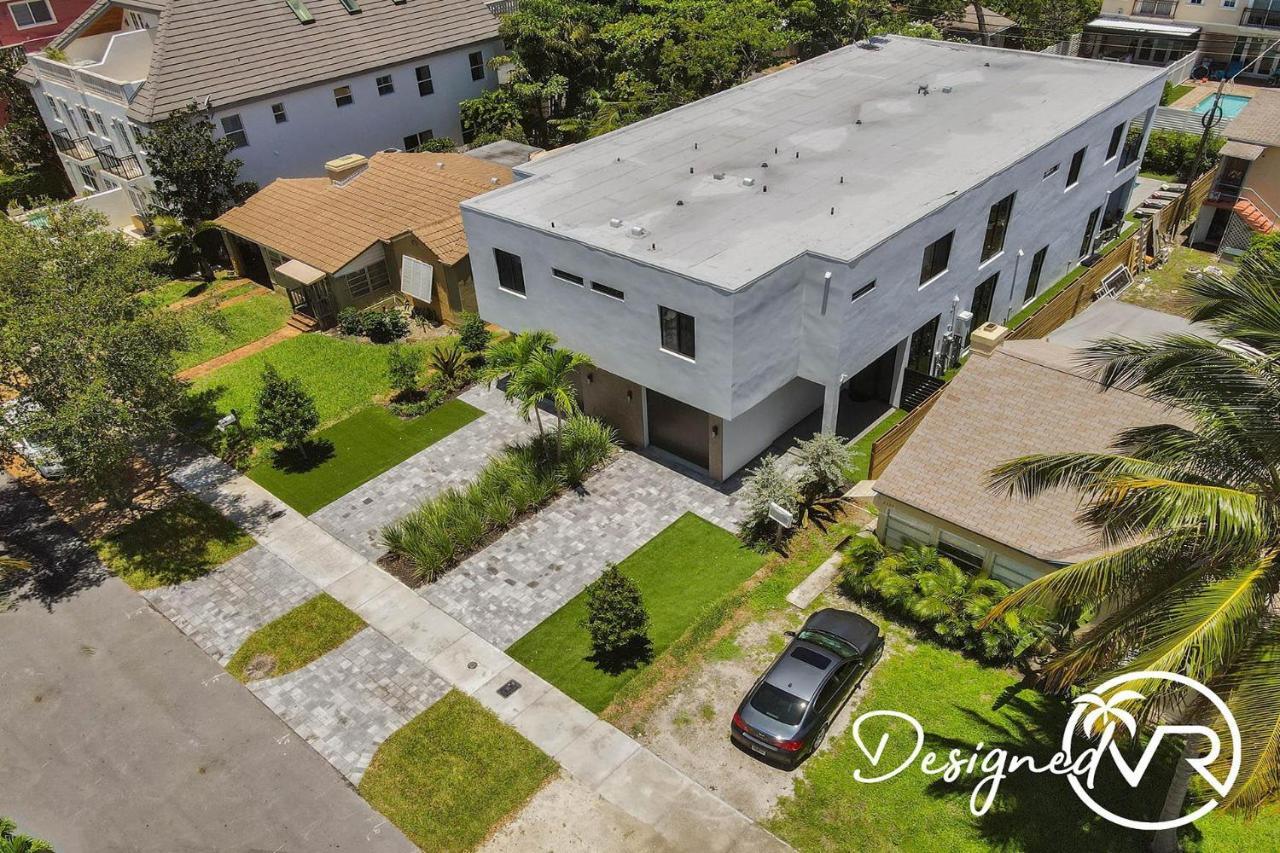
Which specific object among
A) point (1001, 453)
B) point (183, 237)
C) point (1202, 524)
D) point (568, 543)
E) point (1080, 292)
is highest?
point (1202, 524)

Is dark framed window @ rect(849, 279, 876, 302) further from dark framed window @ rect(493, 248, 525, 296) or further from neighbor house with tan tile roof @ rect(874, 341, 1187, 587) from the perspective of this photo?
dark framed window @ rect(493, 248, 525, 296)

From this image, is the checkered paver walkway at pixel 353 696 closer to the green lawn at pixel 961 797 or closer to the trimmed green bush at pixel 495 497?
the trimmed green bush at pixel 495 497

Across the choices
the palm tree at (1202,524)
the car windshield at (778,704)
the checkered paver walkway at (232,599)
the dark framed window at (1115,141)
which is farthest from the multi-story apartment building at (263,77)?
the palm tree at (1202,524)

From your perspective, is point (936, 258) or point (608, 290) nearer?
point (608, 290)

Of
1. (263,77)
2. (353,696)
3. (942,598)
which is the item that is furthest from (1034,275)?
(263,77)

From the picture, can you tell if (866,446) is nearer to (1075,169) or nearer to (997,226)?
(997,226)

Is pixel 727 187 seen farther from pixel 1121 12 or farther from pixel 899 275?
pixel 1121 12
